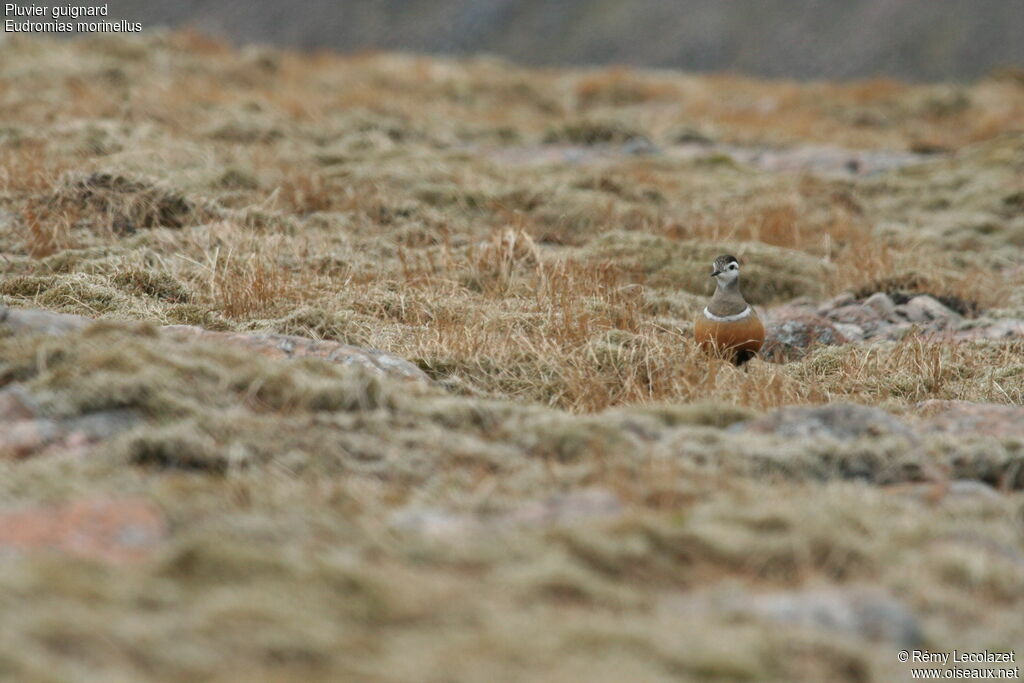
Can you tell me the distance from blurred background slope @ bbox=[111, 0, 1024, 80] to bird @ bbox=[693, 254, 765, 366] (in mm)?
140333

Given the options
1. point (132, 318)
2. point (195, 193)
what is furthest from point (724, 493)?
point (195, 193)

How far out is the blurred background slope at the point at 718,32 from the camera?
481ft

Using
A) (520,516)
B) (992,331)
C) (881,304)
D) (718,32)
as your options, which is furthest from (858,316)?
(718,32)

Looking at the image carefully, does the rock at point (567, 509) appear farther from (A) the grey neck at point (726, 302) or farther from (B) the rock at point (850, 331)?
(B) the rock at point (850, 331)

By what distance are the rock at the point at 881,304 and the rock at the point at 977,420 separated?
8.39ft

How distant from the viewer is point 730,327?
5691mm

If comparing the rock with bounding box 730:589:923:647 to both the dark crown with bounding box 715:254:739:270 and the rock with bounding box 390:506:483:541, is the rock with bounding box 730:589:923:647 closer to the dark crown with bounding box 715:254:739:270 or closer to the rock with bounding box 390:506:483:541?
the rock with bounding box 390:506:483:541

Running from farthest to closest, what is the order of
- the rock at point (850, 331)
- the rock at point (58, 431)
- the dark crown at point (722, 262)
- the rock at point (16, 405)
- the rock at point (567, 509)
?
the rock at point (850, 331) < the dark crown at point (722, 262) < the rock at point (16, 405) < the rock at point (58, 431) < the rock at point (567, 509)

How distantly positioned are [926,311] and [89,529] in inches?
234

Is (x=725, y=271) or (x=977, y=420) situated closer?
(x=977, y=420)

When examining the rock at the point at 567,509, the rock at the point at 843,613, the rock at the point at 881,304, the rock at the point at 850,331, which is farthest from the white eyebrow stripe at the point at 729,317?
the rock at the point at 843,613

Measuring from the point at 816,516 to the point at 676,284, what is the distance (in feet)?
15.1

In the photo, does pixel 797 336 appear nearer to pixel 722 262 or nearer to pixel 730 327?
pixel 722 262

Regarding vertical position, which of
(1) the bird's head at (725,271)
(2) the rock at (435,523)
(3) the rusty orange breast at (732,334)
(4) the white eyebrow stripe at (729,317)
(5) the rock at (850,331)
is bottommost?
(5) the rock at (850,331)
